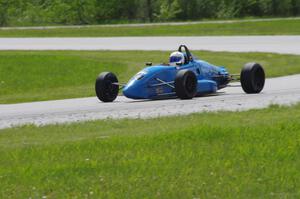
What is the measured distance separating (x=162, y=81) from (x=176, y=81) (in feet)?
2.47

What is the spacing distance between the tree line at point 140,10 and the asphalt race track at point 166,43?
21.4 meters

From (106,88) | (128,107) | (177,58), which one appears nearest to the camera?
(128,107)

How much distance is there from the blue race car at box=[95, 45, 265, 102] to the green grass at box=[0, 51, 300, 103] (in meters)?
2.72

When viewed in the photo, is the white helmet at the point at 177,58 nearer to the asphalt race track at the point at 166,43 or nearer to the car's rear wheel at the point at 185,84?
the car's rear wheel at the point at 185,84

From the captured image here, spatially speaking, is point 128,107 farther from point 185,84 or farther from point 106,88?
point 106,88

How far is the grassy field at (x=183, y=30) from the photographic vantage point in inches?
2103

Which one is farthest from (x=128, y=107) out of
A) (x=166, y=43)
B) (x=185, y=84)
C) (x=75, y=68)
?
(x=166, y=43)

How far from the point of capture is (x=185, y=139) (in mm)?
12531

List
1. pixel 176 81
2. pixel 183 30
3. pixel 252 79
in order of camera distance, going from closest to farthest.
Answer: pixel 176 81
pixel 252 79
pixel 183 30

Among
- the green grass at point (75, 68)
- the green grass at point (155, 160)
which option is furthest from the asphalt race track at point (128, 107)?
the green grass at point (75, 68)

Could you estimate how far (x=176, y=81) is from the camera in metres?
20.2

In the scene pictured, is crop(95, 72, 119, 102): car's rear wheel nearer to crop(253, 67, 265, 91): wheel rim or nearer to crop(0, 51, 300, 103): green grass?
crop(0, 51, 300, 103): green grass

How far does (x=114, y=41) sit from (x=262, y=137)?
122 ft

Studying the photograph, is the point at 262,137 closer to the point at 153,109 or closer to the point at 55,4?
the point at 153,109
